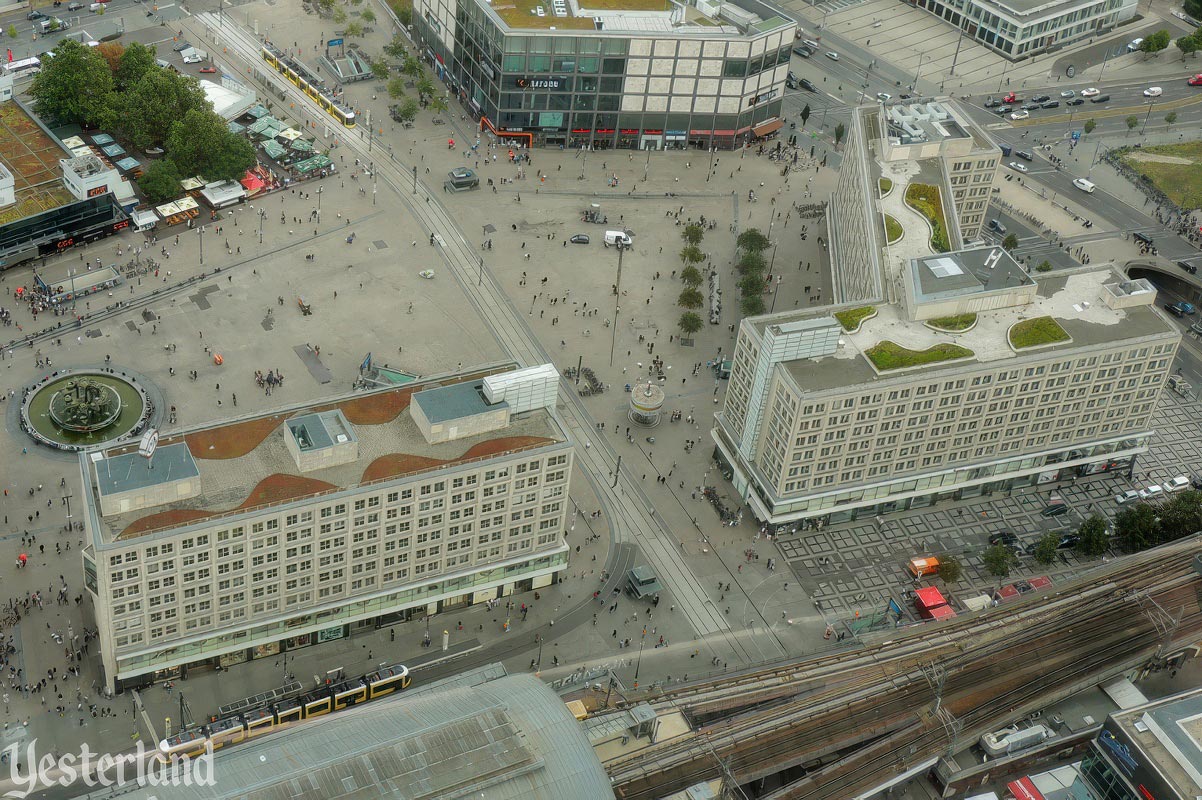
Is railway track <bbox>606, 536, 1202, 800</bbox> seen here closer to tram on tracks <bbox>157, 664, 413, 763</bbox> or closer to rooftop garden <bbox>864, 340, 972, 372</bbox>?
tram on tracks <bbox>157, 664, 413, 763</bbox>

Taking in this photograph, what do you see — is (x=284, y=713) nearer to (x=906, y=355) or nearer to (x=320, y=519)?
(x=320, y=519)

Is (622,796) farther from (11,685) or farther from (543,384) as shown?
(11,685)

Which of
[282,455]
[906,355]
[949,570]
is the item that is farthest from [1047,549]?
[282,455]

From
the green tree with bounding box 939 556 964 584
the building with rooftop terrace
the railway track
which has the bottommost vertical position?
the green tree with bounding box 939 556 964 584

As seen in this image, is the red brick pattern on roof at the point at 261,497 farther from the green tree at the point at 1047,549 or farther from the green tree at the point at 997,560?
the green tree at the point at 1047,549

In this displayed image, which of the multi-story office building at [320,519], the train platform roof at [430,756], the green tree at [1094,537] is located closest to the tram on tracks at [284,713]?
the multi-story office building at [320,519]

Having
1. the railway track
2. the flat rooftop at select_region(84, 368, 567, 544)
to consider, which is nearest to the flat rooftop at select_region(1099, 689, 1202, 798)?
the railway track
